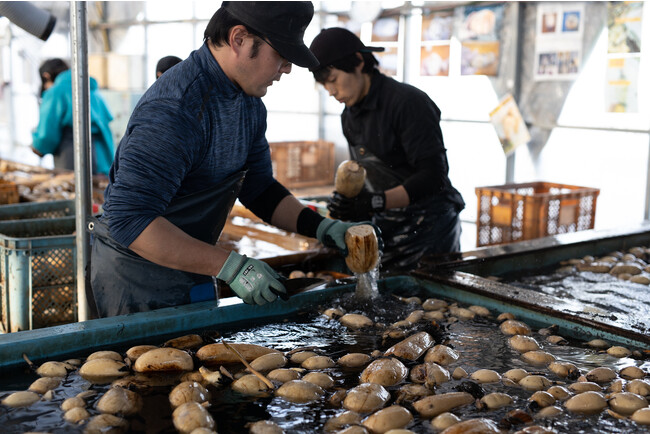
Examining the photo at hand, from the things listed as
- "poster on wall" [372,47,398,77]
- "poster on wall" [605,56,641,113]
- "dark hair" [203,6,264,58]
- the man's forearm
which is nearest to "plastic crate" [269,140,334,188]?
"poster on wall" [372,47,398,77]

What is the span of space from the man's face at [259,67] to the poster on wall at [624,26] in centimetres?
403

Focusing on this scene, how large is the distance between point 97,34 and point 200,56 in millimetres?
10810

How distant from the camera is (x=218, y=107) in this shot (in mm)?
1936

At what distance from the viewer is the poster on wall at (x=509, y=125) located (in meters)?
5.84

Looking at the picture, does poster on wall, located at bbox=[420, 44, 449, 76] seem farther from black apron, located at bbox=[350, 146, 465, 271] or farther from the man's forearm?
the man's forearm

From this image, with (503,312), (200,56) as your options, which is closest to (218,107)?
(200,56)

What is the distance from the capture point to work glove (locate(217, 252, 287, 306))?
5.93 ft

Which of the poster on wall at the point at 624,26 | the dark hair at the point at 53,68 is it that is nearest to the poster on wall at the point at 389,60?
the poster on wall at the point at 624,26

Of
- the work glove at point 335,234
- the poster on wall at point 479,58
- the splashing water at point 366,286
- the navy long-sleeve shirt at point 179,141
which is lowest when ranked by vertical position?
the splashing water at point 366,286

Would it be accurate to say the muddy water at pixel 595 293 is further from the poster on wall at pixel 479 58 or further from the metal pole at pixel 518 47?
the poster on wall at pixel 479 58

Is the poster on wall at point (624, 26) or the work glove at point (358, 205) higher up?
the poster on wall at point (624, 26)

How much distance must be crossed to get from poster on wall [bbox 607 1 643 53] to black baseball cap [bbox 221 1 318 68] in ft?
13.1

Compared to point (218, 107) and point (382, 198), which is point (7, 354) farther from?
point (382, 198)

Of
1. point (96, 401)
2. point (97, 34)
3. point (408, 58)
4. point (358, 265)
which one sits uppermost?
point (97, 34)
